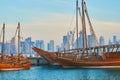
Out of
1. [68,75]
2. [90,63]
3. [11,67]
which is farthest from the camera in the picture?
[90,63]

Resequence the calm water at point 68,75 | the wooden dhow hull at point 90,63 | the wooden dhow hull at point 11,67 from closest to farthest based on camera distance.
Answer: the calm water at point 68,75
the wooden dhow hull at point 11,67
the wooden dhow hull at point 90,63

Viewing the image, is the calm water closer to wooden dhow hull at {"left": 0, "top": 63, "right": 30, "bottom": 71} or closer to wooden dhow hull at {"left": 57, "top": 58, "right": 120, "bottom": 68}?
wooden dhow hull at {"left": 0, "top": 63, "right": 30, "bottom": 71}

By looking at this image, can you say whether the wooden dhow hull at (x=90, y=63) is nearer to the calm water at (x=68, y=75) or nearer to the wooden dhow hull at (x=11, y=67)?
the wooden dhow hull at (x=11, y=67)

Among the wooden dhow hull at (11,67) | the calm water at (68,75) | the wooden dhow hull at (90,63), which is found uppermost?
the wooden dhow hull at (90,63)

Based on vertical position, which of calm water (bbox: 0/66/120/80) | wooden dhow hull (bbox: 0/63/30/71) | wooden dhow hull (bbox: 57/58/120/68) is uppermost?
wooden dhow hull (bbox: 57/58/120/68)

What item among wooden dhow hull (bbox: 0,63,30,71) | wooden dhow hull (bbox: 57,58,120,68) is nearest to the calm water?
wooden dhow hull (bbox: 0,63,30,71)

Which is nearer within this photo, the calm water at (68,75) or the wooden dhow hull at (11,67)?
the calm water at (68,75)

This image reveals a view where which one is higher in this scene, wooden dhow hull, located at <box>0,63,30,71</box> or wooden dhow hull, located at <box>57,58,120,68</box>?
wooden dhow hull, located at <box>57,58,120,68</box>

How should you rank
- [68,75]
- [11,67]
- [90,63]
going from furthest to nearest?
[90,63] < [11,67] < [68,75]

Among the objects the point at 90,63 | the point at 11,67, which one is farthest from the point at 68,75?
the point at 90,63

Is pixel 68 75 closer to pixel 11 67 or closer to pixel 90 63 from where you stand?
pixel 11 67

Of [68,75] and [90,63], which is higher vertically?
[90,63]

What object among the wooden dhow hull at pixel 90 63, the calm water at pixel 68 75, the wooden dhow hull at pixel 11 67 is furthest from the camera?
the wooden dhow hull at pixel 90 63

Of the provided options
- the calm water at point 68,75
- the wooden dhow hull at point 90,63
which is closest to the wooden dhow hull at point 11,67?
the wooden dhow hull at point 90,63
